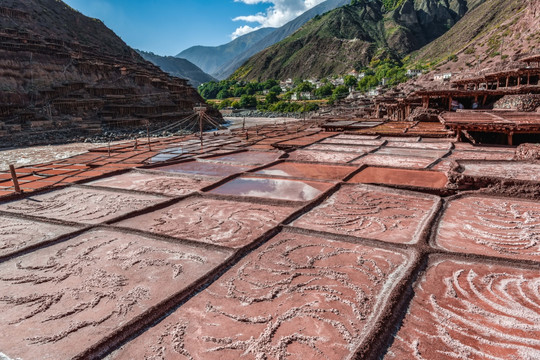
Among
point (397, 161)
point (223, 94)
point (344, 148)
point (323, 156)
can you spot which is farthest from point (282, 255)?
point (223, 94)

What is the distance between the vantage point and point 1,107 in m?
26.5

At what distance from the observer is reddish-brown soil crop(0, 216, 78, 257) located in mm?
5330

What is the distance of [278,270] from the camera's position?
4352 mm

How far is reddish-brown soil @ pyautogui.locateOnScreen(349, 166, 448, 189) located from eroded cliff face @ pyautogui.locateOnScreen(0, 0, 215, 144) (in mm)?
27660

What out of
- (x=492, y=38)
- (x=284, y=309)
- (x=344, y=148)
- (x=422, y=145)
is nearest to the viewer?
(x=284, y=309)

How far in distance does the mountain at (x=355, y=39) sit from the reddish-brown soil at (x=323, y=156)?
10047cm

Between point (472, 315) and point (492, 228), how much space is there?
267 centimetres

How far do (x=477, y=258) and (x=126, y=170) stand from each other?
10.2 meters

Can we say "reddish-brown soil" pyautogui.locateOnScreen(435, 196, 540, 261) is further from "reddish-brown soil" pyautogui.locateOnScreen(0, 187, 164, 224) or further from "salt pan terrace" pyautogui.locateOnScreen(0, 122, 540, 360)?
"reddish-brown soil" pyautogui.locateOnScreen(0, 187, 164, 224)

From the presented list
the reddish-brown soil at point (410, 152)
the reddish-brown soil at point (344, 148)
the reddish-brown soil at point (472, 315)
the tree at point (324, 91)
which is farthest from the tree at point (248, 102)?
the reddish-brown soil at point (472, 315)

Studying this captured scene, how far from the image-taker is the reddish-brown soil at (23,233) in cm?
533

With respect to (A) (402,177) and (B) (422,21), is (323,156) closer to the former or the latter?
(A) (402,177)

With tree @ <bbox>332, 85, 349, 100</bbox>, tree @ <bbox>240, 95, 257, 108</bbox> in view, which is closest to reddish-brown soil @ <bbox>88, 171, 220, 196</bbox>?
tree @ <bbox>332, 85, 349, 100</bbox>

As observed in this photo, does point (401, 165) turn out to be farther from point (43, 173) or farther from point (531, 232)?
point (43, 173)
